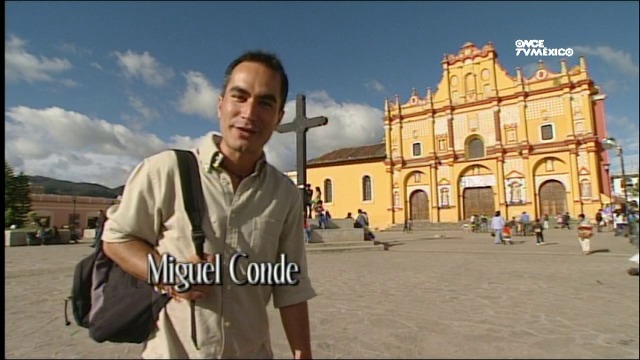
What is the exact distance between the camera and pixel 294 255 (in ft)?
3.96

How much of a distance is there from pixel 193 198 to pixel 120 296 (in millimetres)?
318

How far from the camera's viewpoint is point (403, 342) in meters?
2.93

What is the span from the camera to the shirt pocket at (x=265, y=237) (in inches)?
42.4

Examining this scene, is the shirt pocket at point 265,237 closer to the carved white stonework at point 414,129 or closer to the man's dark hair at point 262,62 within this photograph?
the man's dark hair at point 262,62

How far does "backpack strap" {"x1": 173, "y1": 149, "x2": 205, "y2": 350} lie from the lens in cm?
98

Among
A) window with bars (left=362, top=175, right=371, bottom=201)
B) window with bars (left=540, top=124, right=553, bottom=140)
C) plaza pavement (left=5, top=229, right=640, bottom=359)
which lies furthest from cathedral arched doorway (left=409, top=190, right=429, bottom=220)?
plaza pavement (left=5, top=229, right=640, bottom=359)

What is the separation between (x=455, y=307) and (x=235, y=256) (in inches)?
141

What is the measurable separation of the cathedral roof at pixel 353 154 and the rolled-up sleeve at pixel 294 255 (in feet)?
112

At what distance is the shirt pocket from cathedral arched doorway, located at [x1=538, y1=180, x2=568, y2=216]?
31.2 meters

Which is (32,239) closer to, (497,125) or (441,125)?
(441,125)

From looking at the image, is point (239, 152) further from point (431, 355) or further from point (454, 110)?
point (454, 110)

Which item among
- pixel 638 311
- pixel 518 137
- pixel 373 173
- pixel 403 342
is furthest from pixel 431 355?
pixel 373 173

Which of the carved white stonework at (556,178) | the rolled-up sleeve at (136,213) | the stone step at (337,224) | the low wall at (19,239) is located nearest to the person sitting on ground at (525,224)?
the carved white stonework at (556,178)

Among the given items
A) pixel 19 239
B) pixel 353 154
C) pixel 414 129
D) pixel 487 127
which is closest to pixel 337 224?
pixel 19 239
